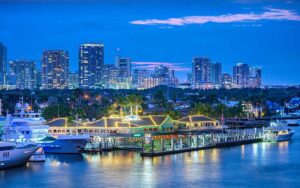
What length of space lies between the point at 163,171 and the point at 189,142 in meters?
10.8

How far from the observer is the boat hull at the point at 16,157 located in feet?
105

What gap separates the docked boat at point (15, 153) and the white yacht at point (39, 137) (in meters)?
4.08

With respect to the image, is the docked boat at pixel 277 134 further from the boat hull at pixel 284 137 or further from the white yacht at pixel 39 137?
the white yacht at pixel 39 137

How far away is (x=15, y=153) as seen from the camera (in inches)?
1280

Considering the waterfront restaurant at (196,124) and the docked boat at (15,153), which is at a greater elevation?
the waterfront restaurant at (196,124)

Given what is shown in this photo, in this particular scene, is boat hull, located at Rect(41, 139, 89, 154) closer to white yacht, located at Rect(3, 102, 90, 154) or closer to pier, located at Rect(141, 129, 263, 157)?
white yacht, located at Rect(3, 102, 90, 154)

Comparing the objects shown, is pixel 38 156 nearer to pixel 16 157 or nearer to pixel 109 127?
pixel 16 157

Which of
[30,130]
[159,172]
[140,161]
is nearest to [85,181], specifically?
[159,172]

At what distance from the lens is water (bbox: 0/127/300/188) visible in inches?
1129

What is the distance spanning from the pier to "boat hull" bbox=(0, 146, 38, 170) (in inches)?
270

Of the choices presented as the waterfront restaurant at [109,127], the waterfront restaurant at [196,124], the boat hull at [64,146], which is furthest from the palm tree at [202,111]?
the boat hull at [64,146]

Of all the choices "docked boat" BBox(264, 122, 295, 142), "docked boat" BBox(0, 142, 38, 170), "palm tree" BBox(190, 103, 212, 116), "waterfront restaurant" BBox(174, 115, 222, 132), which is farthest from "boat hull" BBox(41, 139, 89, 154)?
"palm tree" BBox(190, 103, 212, 116)

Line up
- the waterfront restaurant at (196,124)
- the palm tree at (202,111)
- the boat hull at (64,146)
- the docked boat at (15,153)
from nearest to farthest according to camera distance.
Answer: the docked boat at (15,153) < the boat hull at (64,146) < the waterfront restaurant at (196,124) < the palm tree at (202,111)

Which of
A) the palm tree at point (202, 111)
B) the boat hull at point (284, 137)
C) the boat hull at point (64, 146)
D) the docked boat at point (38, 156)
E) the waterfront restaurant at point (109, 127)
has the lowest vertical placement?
the docked boat at point (38, 156)
